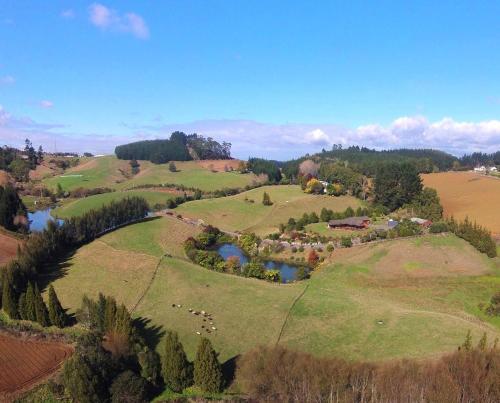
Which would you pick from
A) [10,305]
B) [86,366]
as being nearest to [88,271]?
[10,305]

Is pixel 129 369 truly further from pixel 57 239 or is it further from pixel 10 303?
pixel 57 239

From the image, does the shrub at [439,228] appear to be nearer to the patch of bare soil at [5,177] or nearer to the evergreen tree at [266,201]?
the evergreen tree at [266,201]

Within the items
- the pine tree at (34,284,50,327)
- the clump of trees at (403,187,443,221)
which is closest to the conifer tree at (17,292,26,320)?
the pine tree at (34,284,50,327)

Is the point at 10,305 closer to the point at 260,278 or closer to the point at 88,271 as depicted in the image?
the point at 88,271

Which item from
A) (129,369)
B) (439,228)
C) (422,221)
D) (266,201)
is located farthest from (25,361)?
(266,201)

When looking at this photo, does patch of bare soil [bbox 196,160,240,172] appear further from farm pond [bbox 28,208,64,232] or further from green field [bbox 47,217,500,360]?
green field [bbox 47,217,500,360]

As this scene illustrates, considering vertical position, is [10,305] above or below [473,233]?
below
